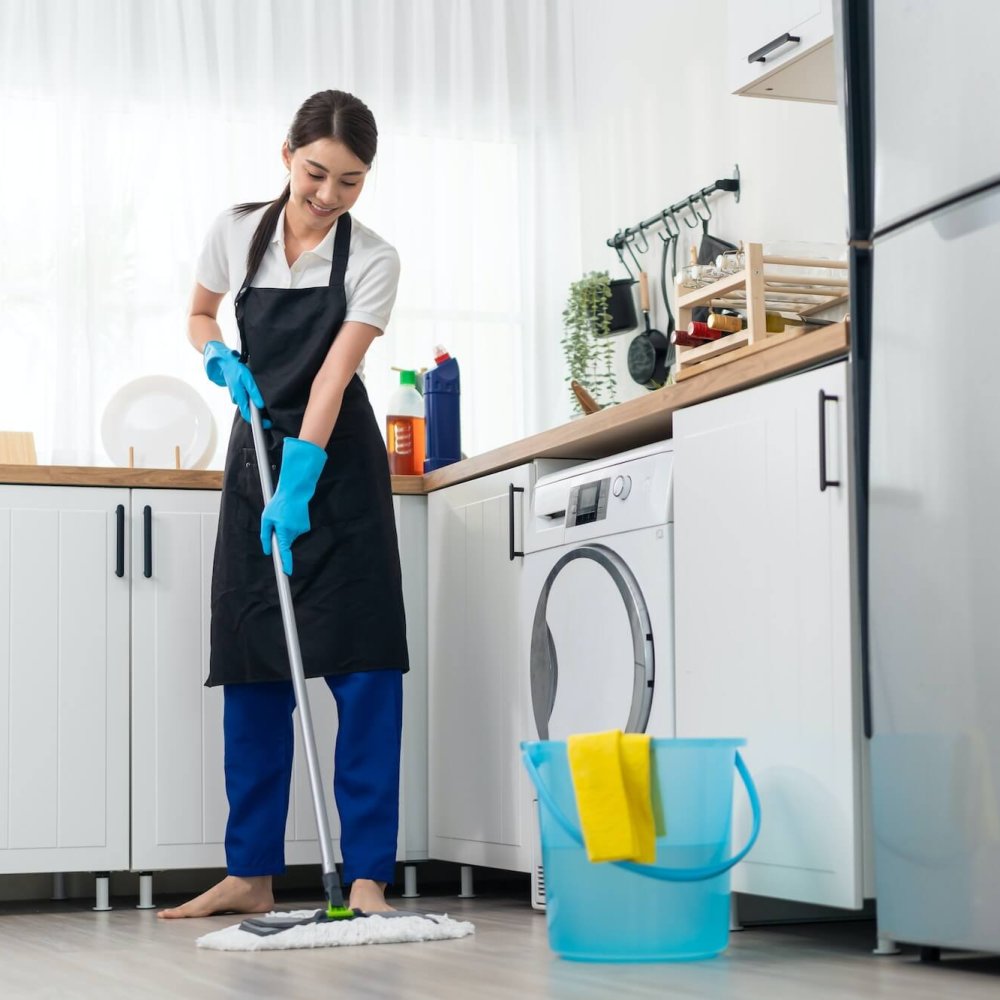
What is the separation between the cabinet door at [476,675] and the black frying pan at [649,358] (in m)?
0.76

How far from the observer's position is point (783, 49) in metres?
2.79

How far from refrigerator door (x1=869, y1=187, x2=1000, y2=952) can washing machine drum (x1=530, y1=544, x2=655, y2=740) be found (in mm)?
543

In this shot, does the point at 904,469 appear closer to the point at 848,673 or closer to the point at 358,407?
the point at 848,673

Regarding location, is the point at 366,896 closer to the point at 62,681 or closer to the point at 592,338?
the point at 62,681

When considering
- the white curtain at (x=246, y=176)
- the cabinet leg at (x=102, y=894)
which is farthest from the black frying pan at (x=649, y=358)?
the cabinet leg at (x=102, y=894)

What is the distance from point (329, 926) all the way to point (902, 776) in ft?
2.77

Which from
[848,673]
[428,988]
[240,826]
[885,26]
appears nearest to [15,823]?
[240,826]

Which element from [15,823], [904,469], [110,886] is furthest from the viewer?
[110,886]

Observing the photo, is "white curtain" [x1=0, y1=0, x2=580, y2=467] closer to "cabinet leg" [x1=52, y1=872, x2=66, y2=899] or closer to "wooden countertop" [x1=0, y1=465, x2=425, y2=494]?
"wooden countertop" [x1=0, y1=465, x2=425, y2=494]

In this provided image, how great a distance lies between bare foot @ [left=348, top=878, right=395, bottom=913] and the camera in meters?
2.57

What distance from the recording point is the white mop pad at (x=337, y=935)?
221 cm

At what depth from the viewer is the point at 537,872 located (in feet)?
9.05

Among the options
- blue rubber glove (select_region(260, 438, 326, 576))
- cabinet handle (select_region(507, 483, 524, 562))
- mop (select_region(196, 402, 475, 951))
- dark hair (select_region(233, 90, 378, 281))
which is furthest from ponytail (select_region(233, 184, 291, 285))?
mop (select_region(196, 402, 475, 951))

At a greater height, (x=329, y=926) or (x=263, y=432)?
(x=263, y=432)
